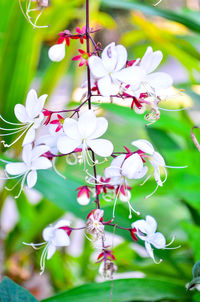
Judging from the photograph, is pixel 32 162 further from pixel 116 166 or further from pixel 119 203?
pixel 119 203

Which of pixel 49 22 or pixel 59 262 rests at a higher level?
pixel 49 22

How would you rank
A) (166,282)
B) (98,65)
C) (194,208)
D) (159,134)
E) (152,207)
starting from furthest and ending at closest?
(152,207)
(159,134)
(194,208)
(166,282)
(98,65)

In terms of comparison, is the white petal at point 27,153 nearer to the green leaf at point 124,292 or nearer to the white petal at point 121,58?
the white petal at point 121,58

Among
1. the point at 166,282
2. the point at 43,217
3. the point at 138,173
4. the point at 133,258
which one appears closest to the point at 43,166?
the point at 138,173

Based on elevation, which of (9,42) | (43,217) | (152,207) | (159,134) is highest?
(9,42)

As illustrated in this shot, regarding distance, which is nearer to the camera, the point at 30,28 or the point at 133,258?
the point at 30,28

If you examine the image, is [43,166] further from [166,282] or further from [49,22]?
[49,22]

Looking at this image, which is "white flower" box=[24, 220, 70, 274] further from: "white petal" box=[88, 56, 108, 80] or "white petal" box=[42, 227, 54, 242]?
"white petal" box=[88, 56, 108, 80]
